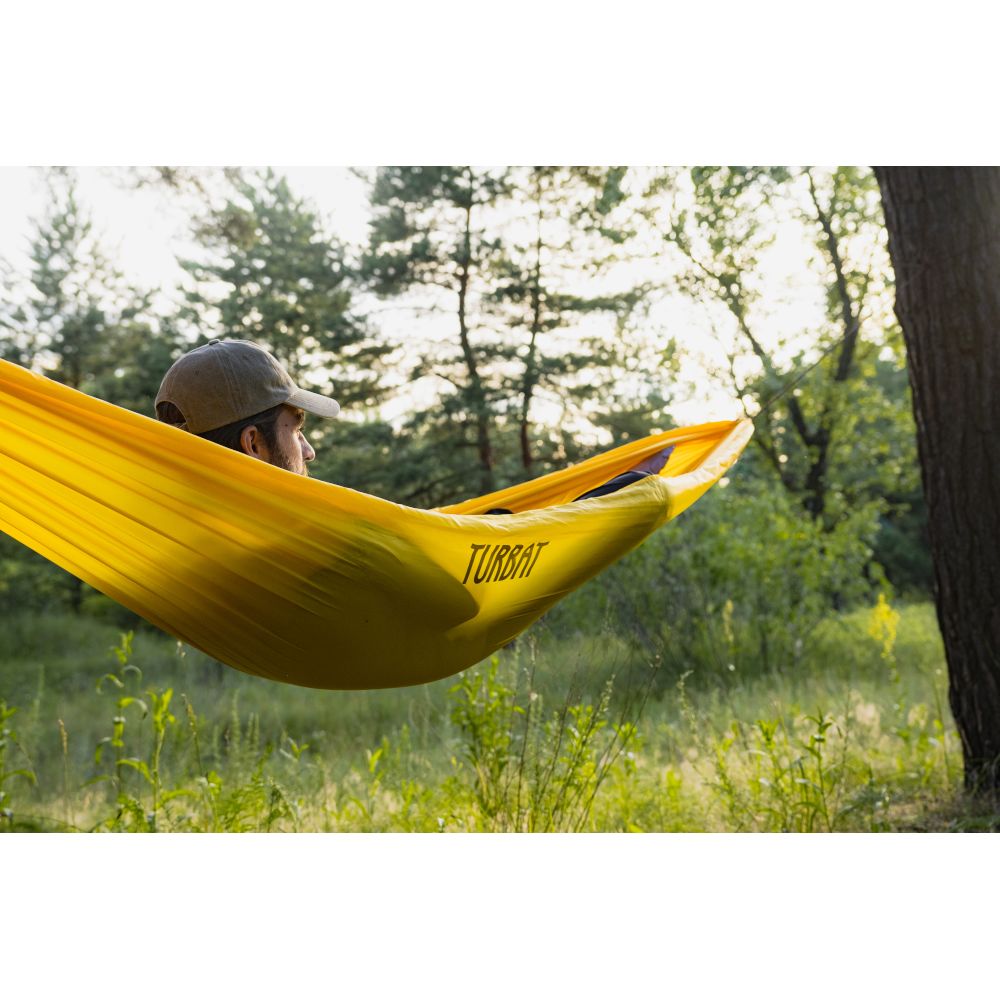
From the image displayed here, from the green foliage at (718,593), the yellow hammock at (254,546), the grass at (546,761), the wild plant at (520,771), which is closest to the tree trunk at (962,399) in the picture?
the grass at (546,761)

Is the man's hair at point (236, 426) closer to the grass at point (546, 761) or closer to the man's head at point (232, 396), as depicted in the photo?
the man's head at point (232, 396)

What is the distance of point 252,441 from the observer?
4.48 ft

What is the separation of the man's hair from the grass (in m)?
0.68

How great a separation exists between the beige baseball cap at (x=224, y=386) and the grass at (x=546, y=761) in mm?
725

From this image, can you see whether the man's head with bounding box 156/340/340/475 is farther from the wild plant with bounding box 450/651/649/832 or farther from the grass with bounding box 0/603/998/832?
the wild plant with bounding box 450/651/649/832

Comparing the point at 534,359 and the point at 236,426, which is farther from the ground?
the point at 534,359

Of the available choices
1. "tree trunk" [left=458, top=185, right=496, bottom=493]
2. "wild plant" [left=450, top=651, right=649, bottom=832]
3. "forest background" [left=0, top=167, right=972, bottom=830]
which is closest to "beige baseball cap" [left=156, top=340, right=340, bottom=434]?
"wild plant" [left=450, top=651, right=649, bottom=832]

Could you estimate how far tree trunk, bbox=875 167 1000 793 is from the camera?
2.09 m

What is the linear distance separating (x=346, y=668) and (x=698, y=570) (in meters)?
3.38

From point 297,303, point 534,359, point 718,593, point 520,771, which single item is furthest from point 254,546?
point 297,303

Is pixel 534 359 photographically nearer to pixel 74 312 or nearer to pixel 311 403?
pixel 74 312

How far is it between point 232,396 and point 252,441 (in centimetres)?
8
